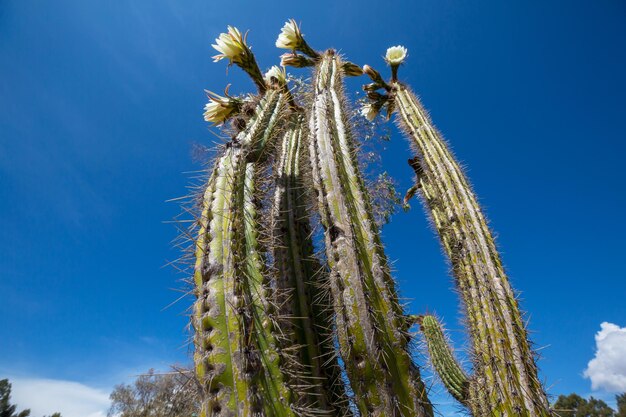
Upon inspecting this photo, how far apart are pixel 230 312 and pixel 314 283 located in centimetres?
60

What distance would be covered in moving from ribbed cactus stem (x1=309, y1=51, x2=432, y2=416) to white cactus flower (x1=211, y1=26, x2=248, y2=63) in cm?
132

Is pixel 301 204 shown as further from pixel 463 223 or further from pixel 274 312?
pixel 463 223

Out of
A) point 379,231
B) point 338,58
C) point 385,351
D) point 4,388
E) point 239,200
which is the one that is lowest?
point 385,351

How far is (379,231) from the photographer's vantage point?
2.09 m

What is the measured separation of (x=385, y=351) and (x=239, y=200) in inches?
43.2

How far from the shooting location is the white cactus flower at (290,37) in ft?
11.9

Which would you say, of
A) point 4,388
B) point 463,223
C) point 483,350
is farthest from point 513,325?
point 4,388

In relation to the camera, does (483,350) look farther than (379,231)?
Yes

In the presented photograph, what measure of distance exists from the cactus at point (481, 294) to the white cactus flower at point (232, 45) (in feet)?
6.98

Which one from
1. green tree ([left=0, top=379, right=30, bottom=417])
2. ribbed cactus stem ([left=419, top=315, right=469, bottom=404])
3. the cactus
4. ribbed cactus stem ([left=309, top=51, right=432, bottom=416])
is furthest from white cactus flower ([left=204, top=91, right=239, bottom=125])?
green tree ([left=0, top=379, right=30, bottom=417])

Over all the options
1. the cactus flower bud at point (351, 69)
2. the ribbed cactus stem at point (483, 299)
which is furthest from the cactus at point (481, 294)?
the cactus flower bud at point (351, 69)

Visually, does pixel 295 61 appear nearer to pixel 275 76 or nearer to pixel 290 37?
pixel 290 37

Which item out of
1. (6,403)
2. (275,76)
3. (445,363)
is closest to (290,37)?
(275,76)

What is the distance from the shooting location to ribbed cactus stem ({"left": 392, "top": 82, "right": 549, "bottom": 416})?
2.31 meters
